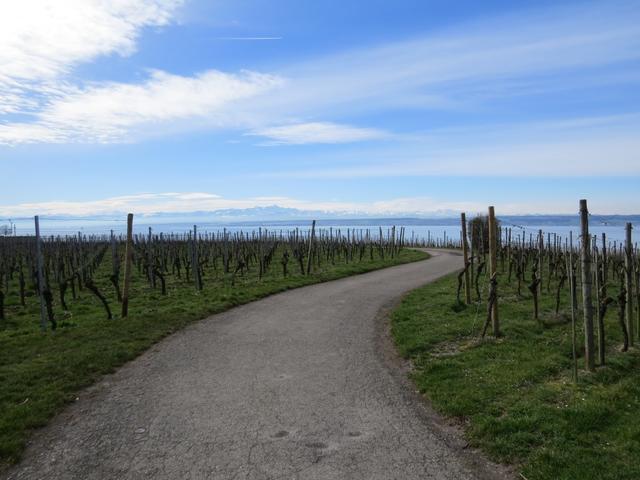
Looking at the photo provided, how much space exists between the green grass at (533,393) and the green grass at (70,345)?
5.12 meters

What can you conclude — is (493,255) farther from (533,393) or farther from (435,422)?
(435,422)

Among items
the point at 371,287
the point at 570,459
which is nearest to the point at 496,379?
the point at 570,459

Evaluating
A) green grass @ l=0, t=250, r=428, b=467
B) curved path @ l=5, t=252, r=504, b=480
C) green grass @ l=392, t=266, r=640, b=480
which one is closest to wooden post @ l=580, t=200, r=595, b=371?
green grass @ l=392, t=266, r=640, b=480

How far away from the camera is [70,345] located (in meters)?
9.73

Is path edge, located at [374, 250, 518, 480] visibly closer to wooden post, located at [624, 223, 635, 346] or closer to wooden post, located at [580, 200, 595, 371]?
wooden post, located at [580, 200, 595, 371]

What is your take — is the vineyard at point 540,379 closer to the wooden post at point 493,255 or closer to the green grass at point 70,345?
the wooden post at point 493,255

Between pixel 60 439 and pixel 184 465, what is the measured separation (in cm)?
179

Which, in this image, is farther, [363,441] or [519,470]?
[363,441]

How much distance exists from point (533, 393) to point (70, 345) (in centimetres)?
846

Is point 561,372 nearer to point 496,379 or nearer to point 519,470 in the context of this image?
point 496,379

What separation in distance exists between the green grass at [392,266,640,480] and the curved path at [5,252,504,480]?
0.51 metres

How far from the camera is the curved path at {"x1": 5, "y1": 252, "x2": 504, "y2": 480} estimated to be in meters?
4.79

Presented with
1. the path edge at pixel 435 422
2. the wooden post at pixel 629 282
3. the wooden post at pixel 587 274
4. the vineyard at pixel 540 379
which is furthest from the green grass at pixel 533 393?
the wooden post at pixel 629 282

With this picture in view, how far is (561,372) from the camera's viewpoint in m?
7.72
